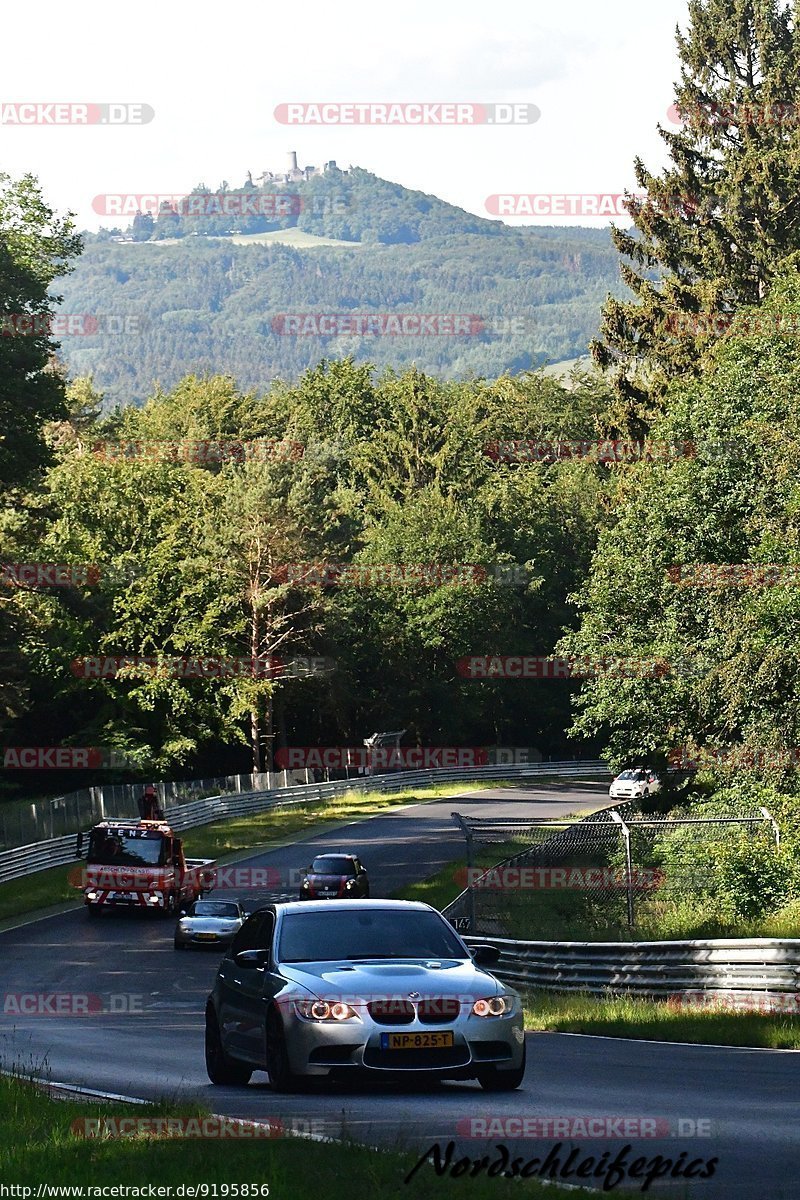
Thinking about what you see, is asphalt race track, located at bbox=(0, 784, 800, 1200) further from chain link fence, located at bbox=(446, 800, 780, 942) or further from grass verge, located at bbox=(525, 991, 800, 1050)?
chain link fence, located at bbox=(446, 800, 780, 942)

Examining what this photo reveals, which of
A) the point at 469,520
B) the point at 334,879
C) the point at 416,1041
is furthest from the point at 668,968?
the point at 469,520

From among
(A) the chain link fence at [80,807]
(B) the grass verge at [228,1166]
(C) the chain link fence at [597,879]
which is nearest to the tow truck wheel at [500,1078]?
(B) the grass verge at [228,1166]

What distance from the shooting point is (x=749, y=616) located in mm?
36562

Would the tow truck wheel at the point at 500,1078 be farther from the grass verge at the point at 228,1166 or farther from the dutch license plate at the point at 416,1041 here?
the grass verge at the point at 228,1166

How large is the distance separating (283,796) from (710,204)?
27647 mm

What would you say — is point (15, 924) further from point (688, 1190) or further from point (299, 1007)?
point (688, 1190)

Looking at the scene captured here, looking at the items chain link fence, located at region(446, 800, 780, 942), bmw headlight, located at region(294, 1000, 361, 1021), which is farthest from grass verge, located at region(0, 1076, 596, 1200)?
chain link fence, located at region(446, 800, 780, 942)

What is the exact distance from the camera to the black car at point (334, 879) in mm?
39969

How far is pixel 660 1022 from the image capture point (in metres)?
18.4

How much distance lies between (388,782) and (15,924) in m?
35.4

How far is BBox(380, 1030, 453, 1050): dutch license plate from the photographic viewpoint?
11016 mm

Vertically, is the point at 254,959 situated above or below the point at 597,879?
above

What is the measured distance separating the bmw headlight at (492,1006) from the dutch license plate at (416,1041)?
0.28 metres

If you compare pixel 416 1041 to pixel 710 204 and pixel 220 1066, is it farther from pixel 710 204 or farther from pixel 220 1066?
pixel 710 204
